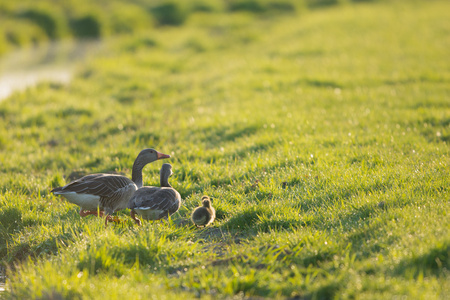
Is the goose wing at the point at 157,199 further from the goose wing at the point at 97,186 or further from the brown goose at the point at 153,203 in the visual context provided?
the goose wing at the point at 97,186

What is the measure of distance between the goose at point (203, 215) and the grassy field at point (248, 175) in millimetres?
183

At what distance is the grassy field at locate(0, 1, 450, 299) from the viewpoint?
15.0 ft

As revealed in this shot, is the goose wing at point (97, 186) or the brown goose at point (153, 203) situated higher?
the goose wing at point (97, 186)

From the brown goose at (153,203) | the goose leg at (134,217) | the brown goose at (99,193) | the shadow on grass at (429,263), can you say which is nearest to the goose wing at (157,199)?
the brown goose at (153,203)

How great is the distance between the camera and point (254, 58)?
18.8m

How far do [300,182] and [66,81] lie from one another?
1297cm

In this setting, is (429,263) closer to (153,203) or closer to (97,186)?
(153,203)

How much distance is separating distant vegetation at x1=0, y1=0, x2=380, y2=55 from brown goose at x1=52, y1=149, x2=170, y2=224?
17.8 m

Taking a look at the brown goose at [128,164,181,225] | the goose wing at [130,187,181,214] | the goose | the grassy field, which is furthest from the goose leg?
the goose

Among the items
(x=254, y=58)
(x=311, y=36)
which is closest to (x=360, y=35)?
(x=311, y=36)

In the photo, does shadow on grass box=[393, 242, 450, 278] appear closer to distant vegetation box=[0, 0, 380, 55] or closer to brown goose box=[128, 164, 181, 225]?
brown goose box=[128, 164, 181, 225]

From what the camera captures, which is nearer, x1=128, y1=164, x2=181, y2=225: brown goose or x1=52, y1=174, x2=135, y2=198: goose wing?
x1=128, y1=164, x2=181, y2=225: brown goose

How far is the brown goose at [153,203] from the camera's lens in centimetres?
600

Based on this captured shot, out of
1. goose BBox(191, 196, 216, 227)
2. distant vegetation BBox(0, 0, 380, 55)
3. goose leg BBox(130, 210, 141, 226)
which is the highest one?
distant vegetation BBox(0, 0, 380, 55)
